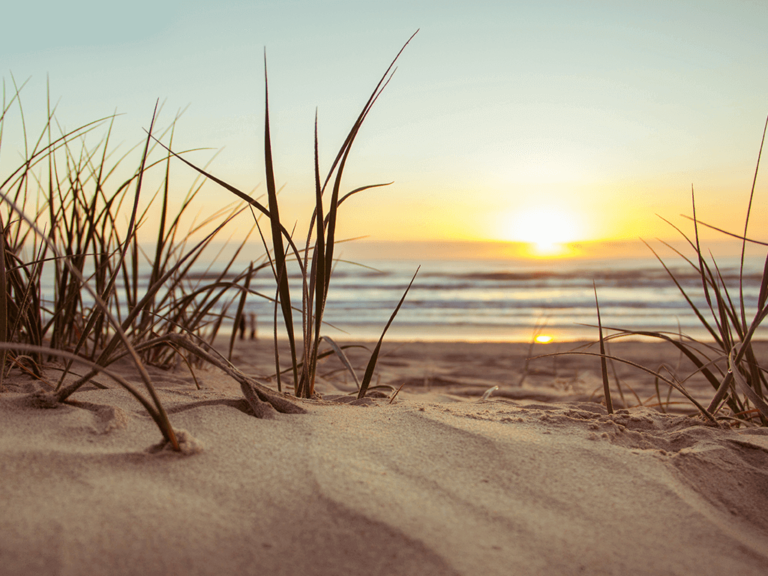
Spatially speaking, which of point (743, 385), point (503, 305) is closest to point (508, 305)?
point (503, 305)

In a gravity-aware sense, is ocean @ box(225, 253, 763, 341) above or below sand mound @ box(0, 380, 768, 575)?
below

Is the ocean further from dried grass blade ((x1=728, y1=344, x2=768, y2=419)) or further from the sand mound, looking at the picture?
the sand mound

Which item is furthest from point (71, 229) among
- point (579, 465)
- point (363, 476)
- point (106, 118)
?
point (579, 465)

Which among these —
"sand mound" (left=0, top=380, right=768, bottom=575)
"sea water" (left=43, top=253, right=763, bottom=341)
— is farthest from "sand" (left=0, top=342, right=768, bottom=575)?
"sea water" (left=43, top=253, right=763, bottom=341)

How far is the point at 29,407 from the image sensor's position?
3.80ft

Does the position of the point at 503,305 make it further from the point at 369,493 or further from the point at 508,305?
the point at 369,493

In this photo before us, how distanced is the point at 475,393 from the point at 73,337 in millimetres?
2063

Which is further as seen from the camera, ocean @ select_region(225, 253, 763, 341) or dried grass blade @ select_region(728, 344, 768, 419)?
ocean @ select_region(225, 253, 763, 341)

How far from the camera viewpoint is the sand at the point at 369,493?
2.37 feet

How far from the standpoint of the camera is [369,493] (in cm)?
86

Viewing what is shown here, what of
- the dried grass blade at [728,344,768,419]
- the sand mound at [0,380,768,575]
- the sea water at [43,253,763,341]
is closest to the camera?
the sand mound at [0,380,768,575]

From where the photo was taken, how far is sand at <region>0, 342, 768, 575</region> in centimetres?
72

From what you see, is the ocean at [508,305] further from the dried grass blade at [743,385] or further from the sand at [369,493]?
the sand at [369,493]

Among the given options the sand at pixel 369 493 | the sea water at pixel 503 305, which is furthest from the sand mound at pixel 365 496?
the sea water at pixel 503 305
